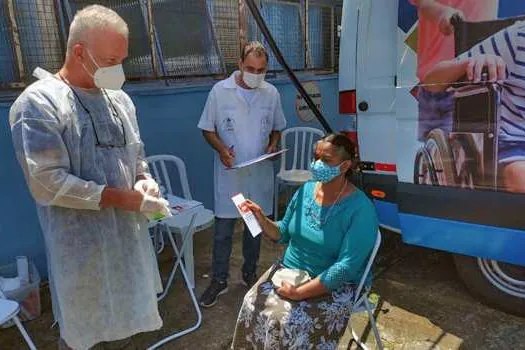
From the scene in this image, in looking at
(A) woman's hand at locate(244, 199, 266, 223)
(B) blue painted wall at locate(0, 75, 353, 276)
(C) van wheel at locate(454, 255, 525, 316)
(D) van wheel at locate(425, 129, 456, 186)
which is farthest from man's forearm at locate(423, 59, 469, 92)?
(A) woman's hand at locate(244, 199, 266, 223)

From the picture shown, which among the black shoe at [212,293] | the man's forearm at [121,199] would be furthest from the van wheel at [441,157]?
the man's forearm at [121,199]

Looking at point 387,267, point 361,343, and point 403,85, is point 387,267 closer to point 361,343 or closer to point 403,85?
point 361,343

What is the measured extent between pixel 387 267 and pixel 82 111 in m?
2.57

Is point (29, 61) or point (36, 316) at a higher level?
point (29, 61)

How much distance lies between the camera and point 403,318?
2801mm

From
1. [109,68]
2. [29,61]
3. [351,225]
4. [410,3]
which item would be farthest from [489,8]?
[29,61]

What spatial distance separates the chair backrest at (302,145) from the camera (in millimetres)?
4492

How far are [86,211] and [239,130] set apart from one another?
4.37ft

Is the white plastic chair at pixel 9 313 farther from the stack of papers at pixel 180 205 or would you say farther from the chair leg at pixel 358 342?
the chair leg at pixel 358 342

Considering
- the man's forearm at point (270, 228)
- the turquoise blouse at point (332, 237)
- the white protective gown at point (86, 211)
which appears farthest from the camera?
the man's forearm at point (270, 228)

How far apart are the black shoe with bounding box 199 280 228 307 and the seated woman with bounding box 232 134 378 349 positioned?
941 millimetres

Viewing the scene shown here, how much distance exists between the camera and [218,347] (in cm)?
262

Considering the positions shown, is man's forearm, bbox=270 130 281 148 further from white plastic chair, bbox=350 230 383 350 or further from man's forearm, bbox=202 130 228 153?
white plastic chair, bbox=350 230 383 350

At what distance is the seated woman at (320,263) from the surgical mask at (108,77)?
790 millimetres
